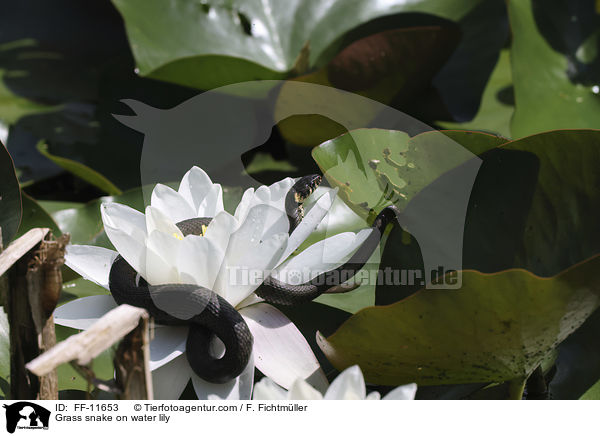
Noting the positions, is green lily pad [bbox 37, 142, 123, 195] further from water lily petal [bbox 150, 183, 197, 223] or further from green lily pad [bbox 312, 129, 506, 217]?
green lily pad [bbox 312, 129, 506, 217]

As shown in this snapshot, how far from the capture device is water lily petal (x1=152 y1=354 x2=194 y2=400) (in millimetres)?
559

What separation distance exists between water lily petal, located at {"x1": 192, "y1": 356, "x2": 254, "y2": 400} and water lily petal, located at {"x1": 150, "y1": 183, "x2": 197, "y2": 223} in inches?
8.1

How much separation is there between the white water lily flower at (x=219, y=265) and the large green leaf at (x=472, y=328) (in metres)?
0.06

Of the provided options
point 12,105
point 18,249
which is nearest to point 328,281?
point 18,249

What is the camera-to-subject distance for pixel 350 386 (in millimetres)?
467

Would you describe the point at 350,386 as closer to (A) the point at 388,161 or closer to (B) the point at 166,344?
(B) the point at 166,344

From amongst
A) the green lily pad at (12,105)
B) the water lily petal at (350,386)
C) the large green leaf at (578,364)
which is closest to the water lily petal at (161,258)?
the water lily petal at (350,386)

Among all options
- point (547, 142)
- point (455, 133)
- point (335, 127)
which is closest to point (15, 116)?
point (335, 127)

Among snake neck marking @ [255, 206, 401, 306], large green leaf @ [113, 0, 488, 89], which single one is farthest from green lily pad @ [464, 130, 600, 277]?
large green leaf @ [113, 0, 488, 89]

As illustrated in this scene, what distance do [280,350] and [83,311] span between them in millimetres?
224

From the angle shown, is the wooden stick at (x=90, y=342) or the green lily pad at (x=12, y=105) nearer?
the wooden stick at (x=90, y=342)

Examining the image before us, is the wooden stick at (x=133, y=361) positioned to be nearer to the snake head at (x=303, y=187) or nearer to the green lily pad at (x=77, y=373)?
the green lily pad at (x=77, y=373)

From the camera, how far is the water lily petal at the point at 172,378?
0.56 m

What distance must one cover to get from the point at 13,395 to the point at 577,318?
0.55 m
